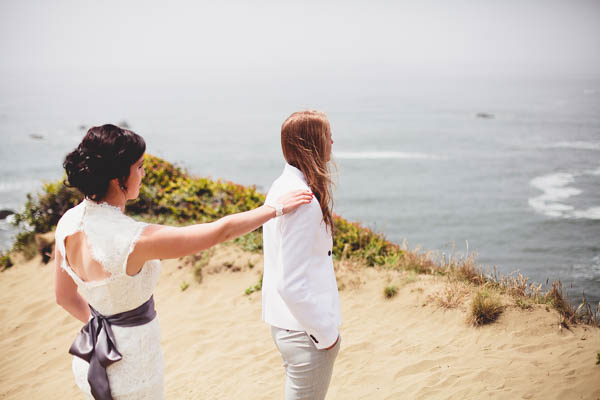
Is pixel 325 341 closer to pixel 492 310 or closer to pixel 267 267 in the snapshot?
pixel 267 267

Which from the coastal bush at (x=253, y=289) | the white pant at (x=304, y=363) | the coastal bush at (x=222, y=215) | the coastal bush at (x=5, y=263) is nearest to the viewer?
the white pant at (x=304, y=363)

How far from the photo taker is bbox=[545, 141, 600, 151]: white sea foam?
25.8 m

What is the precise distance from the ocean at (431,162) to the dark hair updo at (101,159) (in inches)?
52.5

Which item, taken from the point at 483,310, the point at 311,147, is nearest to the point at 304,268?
the point at 311,147

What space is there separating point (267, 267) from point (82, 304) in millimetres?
1248

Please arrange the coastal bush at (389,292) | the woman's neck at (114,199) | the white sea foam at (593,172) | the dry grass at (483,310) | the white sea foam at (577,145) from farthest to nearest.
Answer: the white sea foam at (577,145)
the white sea foam at (593,172)
the coastal bush at (389,292)
the dry grass at (483,310)
the woman's neck at (114,199)

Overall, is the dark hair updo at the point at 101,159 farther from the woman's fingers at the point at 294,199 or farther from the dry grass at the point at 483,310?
the dry grass at the point at 483,310

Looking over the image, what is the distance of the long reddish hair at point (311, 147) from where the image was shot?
262cm

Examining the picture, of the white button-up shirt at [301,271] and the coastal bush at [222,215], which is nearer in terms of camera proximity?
the white button-up shirt at [301,271]

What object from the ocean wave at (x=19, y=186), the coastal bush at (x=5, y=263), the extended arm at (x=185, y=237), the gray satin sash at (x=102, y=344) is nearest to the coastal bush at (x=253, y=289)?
the gray satin sash at (x=102, y=344)

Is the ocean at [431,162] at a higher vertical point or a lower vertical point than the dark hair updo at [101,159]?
lower

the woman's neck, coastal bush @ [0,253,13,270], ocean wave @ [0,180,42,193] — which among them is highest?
the woman's neck

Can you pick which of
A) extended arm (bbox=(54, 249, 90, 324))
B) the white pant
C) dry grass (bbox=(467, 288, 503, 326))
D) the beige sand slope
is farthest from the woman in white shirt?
dry grass (bbox=(467, 288, 503, 326))

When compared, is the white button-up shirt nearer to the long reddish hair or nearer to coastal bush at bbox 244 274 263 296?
the long reddish hair
